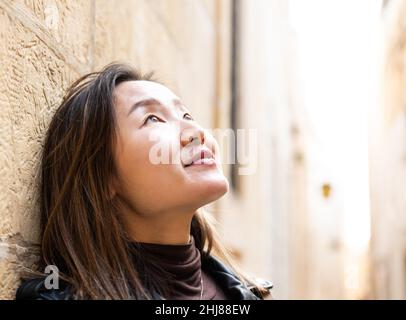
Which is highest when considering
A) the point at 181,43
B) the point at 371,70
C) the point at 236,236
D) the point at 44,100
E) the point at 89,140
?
the point at 371,70

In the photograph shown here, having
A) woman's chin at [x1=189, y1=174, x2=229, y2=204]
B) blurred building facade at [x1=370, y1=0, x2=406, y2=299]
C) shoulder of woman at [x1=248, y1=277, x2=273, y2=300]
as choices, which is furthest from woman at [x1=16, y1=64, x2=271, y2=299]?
blurred building facade at [x1=370, y1=0, x2=406, y2=299]

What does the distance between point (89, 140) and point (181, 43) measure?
2.22 metres

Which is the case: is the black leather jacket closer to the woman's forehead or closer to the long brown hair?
the long brown hair

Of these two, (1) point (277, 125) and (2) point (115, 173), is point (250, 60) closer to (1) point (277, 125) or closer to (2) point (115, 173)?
(1) point (277, 125)

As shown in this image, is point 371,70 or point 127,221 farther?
point 371,70

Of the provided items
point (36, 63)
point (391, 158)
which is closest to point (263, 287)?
point (36, 63)

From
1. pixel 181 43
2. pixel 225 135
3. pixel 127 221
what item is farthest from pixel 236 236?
pixel 127 221

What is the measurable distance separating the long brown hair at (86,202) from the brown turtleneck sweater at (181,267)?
46 millimetres

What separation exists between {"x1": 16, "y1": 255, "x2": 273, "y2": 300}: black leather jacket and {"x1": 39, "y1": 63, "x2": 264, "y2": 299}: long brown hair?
4cm

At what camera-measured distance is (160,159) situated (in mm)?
1630

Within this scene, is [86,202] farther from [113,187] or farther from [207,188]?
[207,188]

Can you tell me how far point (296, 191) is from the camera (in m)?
13.6

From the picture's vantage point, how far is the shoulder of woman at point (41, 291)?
4.69 feet
